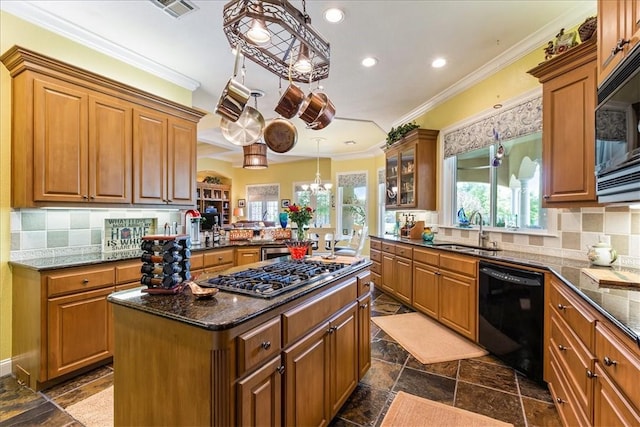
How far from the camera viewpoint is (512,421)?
1.94m

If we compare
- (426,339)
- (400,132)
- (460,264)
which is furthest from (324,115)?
(400,132)

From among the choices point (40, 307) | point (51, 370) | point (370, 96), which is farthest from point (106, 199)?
point (370, 96)

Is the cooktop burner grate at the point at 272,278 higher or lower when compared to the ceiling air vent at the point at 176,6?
lower

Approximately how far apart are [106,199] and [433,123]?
14.0 feet

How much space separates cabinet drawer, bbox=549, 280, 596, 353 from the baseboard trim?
3.98 metres

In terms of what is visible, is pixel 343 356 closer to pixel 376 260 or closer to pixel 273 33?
pixel 273 33

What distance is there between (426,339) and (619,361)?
220 centimetres

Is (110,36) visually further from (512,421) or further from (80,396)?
(512,421)

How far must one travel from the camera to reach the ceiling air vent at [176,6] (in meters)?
2.37

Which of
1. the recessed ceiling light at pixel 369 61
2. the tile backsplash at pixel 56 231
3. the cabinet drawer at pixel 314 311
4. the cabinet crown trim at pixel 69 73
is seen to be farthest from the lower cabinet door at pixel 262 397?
the recessed ceiling light at pixel 369 61

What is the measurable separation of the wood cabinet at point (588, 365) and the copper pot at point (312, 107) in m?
1.80

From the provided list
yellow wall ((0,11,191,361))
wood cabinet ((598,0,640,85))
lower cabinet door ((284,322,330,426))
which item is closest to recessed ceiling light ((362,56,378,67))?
wood cabinet ((598,0,640,85))

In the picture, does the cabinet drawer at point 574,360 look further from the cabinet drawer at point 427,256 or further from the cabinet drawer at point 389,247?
the cabinet drawer at point 389,247

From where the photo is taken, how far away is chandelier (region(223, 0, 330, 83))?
50.0 inches
